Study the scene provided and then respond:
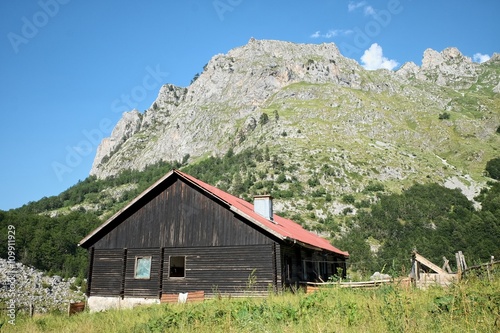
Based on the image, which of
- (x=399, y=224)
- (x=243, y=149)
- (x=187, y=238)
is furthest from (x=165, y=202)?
(x=243, y=149)

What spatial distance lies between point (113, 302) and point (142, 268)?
283 centimetres

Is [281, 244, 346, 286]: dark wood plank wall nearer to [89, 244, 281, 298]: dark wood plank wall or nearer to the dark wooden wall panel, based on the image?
[89, 244, 281, 298]: dark wood plank wall

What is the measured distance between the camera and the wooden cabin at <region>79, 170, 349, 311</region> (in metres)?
20.1

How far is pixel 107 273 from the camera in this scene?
22.8 metres

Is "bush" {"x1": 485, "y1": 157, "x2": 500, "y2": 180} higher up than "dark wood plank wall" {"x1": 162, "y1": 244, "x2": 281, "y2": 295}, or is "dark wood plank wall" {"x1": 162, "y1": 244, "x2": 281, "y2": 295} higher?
"bush" {"x1": 485, "y1": 157, "x2": 500, "y2": 180}

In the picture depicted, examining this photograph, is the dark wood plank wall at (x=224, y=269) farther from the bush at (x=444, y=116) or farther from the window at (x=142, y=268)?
the bush at (x=444, y=116)

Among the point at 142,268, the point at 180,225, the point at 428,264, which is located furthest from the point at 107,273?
the point at 428,264

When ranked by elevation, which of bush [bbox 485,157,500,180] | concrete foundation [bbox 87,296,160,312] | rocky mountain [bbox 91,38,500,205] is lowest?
concrete foundation [bbox 87,296,160,312]

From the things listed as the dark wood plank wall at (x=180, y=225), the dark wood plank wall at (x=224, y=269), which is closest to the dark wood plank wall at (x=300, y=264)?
the dark wood plank wall at (x=224, y=269)

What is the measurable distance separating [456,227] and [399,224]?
41.1 feet

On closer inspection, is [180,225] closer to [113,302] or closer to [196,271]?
[196,271]

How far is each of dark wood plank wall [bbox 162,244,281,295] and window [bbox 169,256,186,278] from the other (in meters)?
0.84

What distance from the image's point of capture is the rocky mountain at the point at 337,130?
358 ft

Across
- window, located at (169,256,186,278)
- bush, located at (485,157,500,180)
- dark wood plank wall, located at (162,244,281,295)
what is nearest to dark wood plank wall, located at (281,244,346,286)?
dark wood plank wall, located at (162,244,281,295)
